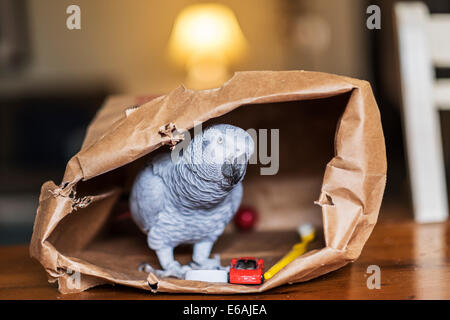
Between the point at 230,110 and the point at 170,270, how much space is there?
9.3 inches

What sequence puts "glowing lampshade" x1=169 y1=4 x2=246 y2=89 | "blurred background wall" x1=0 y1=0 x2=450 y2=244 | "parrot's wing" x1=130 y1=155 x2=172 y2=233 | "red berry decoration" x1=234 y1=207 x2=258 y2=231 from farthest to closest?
"blurred background wall" x1=0 y1=0 x2=450 y2=244, "glowing lampshade" x1=169 y1=4 x2=246 y2=89, "red berry decoration" x1=234 y1=207 x2=258 y2=231, "parrot's wing" x1=130 y1=155 x2=172 y2=233

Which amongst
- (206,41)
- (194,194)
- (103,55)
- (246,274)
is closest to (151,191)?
(194,194)

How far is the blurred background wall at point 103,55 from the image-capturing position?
280cm

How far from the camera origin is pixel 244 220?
84 centimetres

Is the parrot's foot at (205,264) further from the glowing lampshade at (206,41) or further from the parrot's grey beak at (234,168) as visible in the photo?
the glowing lampshade at (206,41)

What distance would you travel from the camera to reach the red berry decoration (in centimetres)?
84

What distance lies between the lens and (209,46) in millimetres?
2121

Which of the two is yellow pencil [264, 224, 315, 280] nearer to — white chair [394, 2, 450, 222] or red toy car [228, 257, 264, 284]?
red toy car [228, 257, 264, 284]

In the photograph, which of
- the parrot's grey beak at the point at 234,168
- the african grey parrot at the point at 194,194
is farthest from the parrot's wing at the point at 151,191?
the parrot's grey beak at the point at 234,168

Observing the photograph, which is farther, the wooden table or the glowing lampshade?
the glowing lampshade

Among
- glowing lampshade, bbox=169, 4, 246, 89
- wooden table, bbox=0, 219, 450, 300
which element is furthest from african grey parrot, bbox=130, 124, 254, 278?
glowing lampshade, bbox=169, 4, 246, 89

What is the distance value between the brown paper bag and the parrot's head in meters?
0.04
